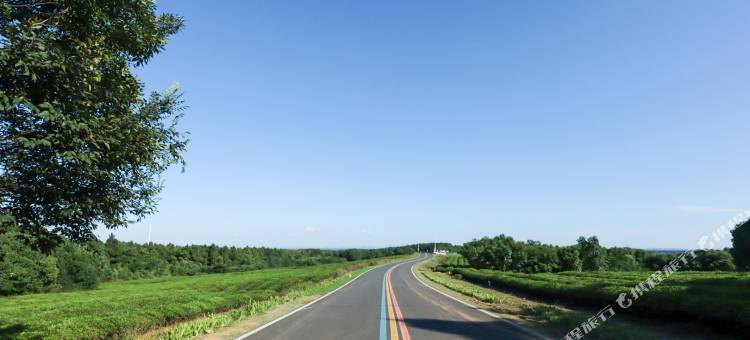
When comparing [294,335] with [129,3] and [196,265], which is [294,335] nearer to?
[129,3]

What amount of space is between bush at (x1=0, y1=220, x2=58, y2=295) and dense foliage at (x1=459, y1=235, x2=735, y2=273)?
66781 millimetres

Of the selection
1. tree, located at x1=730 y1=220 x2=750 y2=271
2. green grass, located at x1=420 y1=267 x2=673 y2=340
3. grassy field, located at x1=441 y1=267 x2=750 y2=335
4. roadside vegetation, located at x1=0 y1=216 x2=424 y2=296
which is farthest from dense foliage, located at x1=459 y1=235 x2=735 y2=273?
roadside vegetation, located at x1=0 y1=216 x2=424 y2=296

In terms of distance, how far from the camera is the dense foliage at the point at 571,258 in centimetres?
5784

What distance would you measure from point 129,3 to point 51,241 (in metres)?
6.16

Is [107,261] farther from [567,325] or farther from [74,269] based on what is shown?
[567,325]

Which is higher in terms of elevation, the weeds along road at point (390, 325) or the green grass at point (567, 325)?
the green grass at point (567, 325)

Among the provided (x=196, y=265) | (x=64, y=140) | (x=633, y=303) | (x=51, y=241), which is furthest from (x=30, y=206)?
(x=196, y=265)

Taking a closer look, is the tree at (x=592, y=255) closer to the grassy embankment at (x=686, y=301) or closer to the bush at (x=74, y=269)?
the grassy embankment at (x=686, y=301)

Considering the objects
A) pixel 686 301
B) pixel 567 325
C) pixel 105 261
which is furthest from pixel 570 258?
pixel 105 261

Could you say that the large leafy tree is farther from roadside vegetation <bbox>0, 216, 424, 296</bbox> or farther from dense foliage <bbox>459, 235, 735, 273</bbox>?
dense foliage <bbox>459, 235, 735, 273</bbox>

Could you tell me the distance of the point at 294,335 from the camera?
12117 mm

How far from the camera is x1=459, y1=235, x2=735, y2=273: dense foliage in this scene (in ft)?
190

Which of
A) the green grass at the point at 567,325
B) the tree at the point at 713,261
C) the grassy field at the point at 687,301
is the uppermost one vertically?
the tree at the point at 713,261

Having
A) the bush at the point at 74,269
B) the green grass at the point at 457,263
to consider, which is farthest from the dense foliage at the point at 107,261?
the green grass at the point at 457,263
